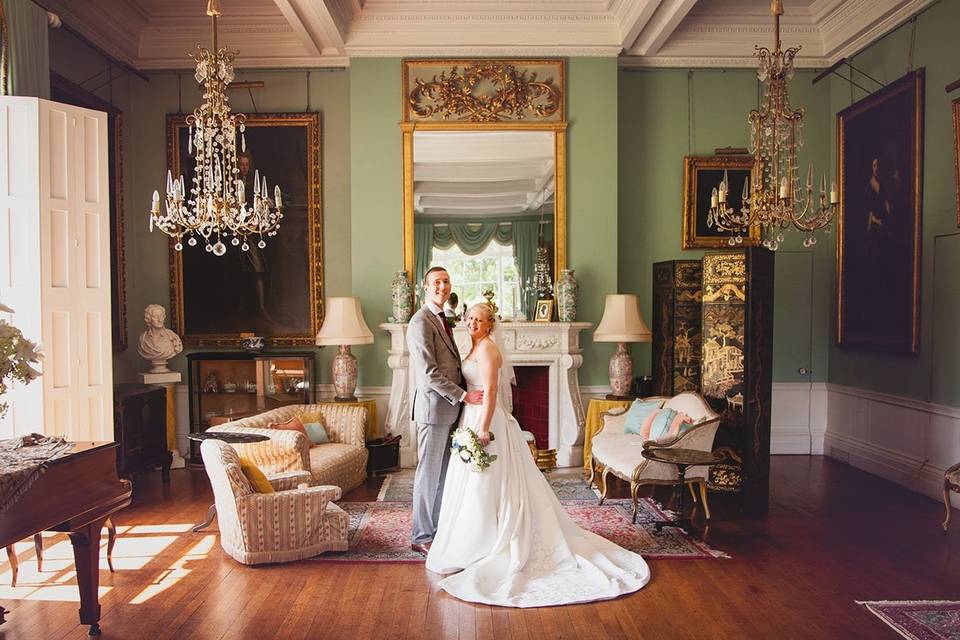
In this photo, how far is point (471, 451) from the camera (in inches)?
169

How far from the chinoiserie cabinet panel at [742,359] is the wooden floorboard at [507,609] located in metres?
0.46

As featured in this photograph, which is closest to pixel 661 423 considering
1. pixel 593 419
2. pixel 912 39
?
pixel 593 419

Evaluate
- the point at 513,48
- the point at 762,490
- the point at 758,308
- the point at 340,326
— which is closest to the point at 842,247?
the point at 758,308

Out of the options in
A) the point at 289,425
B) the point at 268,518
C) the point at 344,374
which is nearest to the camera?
the point at 268,518

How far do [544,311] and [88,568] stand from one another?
5001 millimetres

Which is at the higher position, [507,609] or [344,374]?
[344,374]

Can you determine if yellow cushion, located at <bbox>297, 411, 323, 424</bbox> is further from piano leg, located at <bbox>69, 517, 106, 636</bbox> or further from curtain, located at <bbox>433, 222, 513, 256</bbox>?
piano leg, located at <bbox>69, 517, 106, 636</bbox>

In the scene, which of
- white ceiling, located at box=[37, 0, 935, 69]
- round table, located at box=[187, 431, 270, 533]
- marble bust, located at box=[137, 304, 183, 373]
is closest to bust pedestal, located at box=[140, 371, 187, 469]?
marble bust, located at box=[137, 304, 183, 373]

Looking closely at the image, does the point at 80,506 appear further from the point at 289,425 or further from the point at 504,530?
the point at 289,425

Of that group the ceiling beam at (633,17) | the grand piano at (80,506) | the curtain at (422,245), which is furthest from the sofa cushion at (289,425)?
the ceiling beam at (633,17)

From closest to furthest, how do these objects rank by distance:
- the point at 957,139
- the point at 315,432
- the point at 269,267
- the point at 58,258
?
the point at 58,258, the point at 957,139, the point at 315,432, the point at 269,267

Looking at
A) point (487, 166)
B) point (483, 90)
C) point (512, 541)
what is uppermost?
point (483, 90)

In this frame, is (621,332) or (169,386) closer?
(621,332)

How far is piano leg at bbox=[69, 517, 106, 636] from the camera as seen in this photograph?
3.44 m
